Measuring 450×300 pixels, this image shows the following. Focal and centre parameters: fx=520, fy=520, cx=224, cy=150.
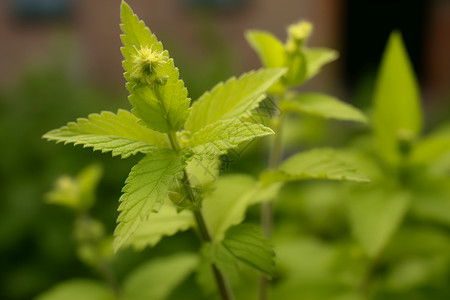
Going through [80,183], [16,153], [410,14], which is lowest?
[410,14]

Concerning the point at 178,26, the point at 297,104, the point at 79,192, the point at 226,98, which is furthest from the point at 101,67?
the point at 226,98

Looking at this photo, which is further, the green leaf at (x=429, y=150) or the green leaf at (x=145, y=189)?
the green leaf at (x=429, y=150)

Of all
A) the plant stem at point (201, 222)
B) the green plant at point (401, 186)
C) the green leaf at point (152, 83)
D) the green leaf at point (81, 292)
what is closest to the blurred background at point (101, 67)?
the green leaf at point (81, 292)

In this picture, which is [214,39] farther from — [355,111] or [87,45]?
[87,45]

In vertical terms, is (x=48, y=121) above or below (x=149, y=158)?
Result: below

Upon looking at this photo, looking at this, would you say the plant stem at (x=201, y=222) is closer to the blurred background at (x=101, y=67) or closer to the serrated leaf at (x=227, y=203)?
the serrated leaf at (x=227, y=203)

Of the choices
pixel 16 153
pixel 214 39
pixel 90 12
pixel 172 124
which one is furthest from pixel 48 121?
pixel 90 12

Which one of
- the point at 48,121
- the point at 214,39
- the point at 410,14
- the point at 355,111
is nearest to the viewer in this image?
the point at 355,111
